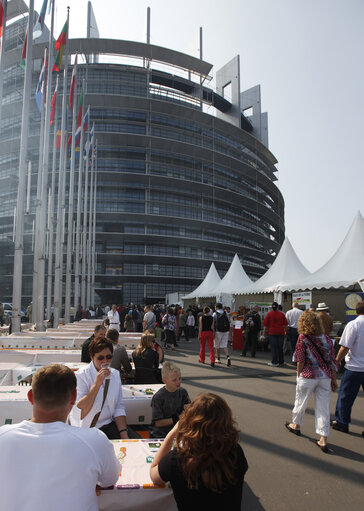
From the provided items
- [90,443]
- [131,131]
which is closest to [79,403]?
[90,443]

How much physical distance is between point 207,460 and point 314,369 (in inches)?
129

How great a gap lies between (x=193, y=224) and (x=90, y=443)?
47.8m

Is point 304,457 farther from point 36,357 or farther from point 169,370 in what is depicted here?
point 36,357

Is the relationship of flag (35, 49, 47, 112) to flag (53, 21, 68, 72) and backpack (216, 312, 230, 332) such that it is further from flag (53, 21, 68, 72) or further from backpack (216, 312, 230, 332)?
backpack (216, 312, 230, 332)

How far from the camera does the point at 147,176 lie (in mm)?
46938

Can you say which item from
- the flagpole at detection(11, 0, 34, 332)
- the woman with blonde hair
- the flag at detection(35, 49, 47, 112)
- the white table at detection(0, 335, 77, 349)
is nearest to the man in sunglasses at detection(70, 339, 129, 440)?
the woman with blonde hair

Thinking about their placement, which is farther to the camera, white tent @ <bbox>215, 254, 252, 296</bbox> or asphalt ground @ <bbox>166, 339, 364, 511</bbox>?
white tent @ <bbox>215, 254, 252, 296</bbox>

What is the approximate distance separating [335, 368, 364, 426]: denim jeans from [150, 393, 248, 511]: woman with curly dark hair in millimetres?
3808

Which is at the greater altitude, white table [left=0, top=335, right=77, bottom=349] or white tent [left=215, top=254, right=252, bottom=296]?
white tent [left=215, top=254, right=252, bottom=296]

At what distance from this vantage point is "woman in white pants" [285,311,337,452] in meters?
4.55

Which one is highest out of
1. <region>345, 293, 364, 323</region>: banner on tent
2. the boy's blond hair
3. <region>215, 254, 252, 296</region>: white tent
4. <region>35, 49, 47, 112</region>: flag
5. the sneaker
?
<region>35, 49, 47, 112</region>: flag

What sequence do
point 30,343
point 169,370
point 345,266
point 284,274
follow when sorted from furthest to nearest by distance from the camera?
1. point 284,274
2. point 345,266
3. point 30,343
4. point 169,370

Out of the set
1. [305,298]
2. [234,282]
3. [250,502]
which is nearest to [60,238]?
Result: [234,282]

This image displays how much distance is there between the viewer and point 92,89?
49906 millimetres
